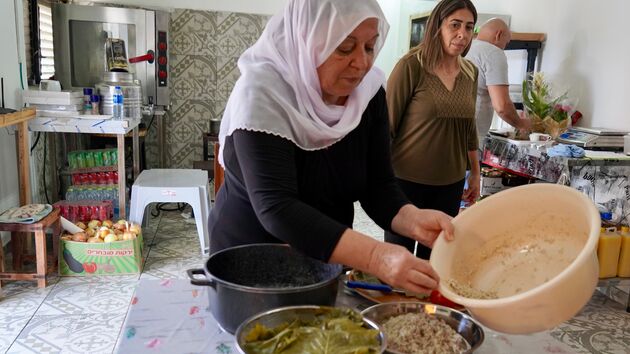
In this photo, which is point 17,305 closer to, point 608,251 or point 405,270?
point 405,270

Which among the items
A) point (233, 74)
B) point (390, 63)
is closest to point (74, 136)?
point (233, 74)

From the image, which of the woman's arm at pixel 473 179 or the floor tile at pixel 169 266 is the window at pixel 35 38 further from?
the woman's arm at pixel 473 179

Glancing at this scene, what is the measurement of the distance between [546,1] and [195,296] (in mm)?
3289

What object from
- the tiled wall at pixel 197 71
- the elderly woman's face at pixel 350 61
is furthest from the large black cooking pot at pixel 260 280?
the tiled wall at pixel 197 71

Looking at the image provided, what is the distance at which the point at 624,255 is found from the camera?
2.47 metres

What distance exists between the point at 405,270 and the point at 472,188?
5.52 feet

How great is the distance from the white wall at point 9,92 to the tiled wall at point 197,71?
5.84 ft

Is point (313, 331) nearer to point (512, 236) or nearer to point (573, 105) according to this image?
point (512, 236)

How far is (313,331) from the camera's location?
0.81 m

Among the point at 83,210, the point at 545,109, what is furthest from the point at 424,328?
the point at 83,210

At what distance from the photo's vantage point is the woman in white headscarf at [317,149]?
3.13 ft

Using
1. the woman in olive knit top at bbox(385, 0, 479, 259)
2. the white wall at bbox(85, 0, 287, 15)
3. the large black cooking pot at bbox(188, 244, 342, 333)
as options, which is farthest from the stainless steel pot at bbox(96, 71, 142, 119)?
the large black cooking pot at bbox(188, 244, 342, 333)

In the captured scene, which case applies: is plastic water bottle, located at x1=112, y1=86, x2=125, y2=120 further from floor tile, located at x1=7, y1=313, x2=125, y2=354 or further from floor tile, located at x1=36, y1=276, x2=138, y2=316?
floor tile, located at x1=7, y1=313, x2=125, y2=354

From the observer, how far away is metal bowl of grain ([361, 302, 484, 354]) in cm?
86
